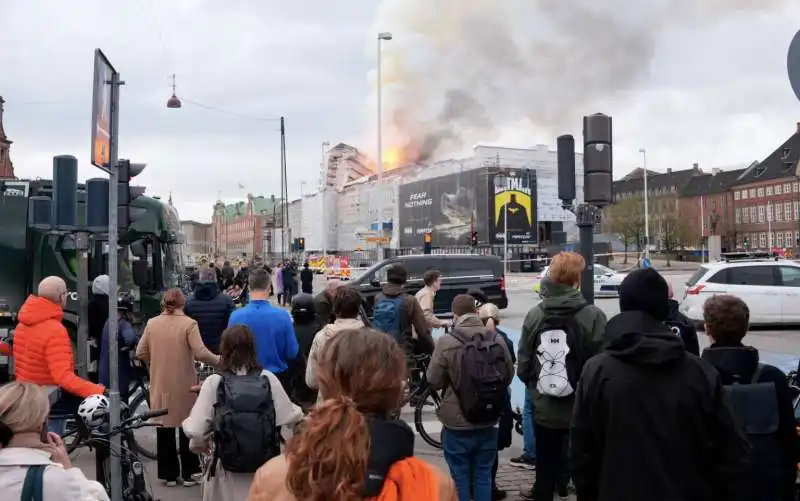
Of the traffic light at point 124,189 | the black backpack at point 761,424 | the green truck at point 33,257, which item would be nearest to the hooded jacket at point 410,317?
the traffic light at point 124,189

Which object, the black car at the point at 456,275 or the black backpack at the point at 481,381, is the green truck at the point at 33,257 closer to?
the black backpack at the point at 481,381

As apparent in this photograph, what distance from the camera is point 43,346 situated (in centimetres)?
567

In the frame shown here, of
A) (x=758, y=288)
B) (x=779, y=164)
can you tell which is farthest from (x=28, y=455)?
(x=779, y=164)

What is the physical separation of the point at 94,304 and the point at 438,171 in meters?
71.7

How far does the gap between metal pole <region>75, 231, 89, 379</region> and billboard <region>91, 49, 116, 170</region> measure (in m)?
2.04

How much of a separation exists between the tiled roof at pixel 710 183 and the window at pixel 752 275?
101208mm

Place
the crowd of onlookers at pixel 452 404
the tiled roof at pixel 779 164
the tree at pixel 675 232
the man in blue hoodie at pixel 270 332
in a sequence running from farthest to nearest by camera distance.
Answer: the tiled roof at pixel 779 164 → the tree at pixel 675 232 → the man in blue hoodie at pixel 270 332 → the crowd of onlookers at pixel 452 404

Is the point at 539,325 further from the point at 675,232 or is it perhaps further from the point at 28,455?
the point at 675,232

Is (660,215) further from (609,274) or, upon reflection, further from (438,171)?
(609,274)

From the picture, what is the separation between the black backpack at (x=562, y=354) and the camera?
4.89 metres

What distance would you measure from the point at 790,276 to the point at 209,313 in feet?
48.3

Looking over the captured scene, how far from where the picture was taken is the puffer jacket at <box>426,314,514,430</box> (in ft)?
16.2

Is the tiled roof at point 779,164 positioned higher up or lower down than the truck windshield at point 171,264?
higher up

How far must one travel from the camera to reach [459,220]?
2938 inches
